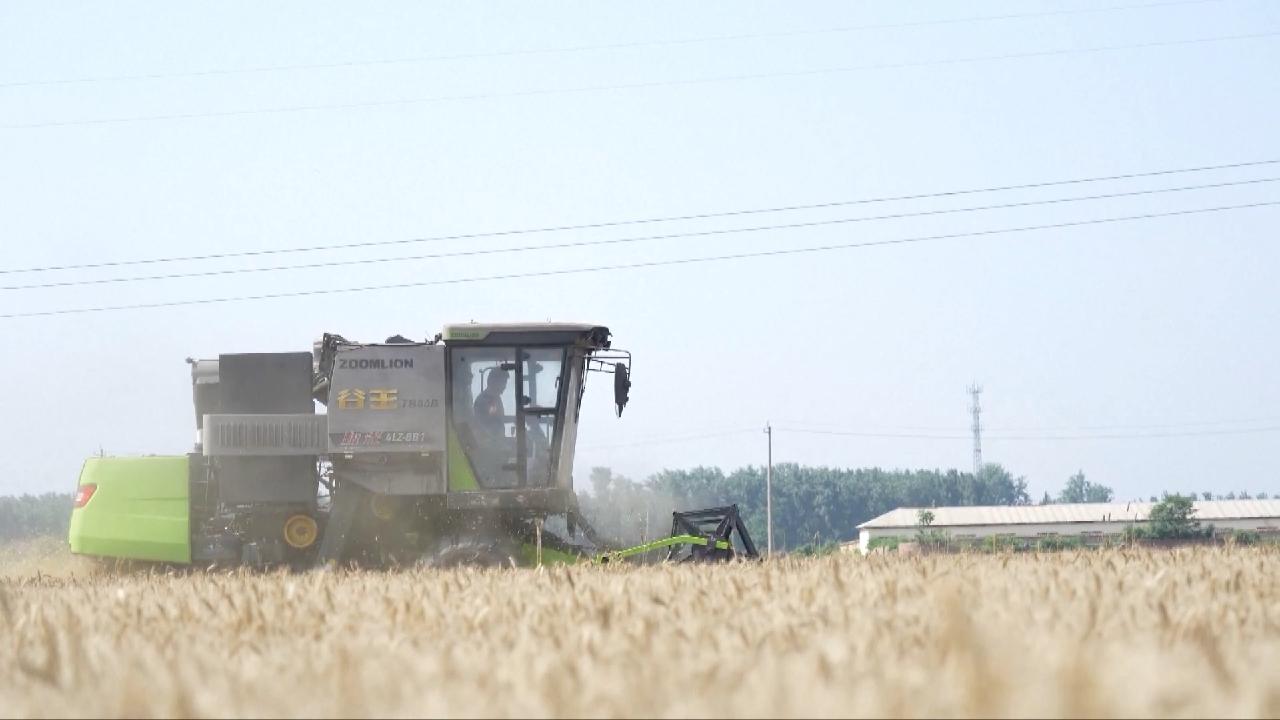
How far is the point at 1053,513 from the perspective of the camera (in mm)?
143125

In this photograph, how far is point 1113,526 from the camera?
113875 millimetres

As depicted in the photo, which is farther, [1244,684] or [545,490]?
[545,490]

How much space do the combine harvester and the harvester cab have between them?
0.6 inches

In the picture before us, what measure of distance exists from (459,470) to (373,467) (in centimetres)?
85

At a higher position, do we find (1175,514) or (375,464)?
(375,464)

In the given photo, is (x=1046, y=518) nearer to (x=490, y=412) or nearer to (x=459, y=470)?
(x=490, y=412)

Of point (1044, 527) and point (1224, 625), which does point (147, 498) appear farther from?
point (1044, 527)

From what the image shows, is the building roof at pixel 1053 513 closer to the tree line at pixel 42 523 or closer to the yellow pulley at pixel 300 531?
the tree line at pixel 42 523

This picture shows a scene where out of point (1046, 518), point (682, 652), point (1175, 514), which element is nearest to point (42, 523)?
point (682, 652)

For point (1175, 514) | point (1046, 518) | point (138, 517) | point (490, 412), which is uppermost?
point (490, 412)

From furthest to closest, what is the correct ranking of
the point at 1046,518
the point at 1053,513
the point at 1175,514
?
the point at 1053,513 → the point at 1046,518 → the point at 1175,514

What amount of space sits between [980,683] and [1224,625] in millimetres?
1773

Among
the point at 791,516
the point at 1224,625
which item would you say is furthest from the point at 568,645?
the point at 791,516

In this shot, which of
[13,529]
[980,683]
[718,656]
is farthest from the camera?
[13,529]
